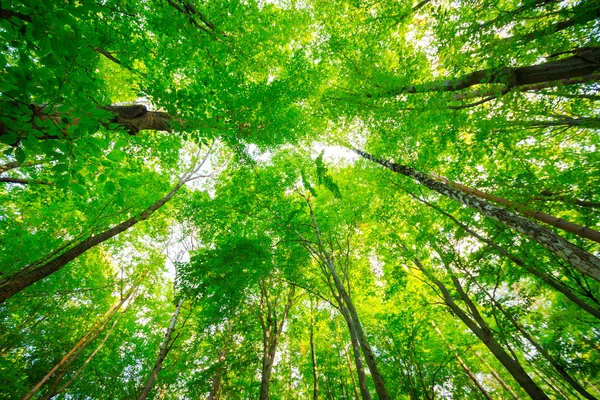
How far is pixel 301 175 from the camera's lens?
8344 millimetres

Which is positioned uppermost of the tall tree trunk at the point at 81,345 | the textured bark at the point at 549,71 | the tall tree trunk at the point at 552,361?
the tall tree trunk at the point at 81,345

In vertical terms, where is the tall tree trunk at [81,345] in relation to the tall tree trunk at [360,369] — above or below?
above

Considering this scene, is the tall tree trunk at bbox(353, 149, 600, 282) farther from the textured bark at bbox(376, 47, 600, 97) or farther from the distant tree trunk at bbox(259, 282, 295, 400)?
the distant tree trunk at bbox(259, 282, 295, 400)

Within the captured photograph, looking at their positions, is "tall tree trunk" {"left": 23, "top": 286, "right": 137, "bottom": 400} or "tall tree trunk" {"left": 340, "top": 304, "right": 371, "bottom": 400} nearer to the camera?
"tall tree trunk" {"left": 340, "top": 304, "right": 371, "bottom": 400}

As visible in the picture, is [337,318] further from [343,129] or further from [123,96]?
[123,96]

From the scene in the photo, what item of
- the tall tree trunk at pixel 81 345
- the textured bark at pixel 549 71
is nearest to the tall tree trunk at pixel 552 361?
the textured bark at pixel 549 71

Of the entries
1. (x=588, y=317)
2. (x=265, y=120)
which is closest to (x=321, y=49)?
(x=265, y=120)

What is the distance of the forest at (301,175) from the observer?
9.64 ft

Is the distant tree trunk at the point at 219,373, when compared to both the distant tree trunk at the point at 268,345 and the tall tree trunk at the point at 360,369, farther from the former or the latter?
the tall tree trunk at the point at 360,369

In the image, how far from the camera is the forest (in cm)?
294

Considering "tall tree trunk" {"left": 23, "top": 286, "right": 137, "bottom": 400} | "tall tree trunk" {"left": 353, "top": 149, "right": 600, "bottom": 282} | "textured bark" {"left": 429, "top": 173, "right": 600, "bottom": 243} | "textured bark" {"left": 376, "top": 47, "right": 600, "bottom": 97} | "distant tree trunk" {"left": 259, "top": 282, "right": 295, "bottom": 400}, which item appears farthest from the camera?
"tall tree trunk" {"left": 23, "top": 286, "right": 137, "bottom": 400}

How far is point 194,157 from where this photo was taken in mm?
12023

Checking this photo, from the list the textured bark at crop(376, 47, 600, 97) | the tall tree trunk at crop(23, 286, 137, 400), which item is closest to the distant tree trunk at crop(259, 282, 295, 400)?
the tall tree trunk at crop(23, 286, 137, 400)

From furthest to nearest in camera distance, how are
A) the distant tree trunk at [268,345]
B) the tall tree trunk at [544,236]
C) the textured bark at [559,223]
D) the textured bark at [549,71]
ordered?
the distant tree trunk at [268,345], the textured bark at [559,223], the textured bark at [549,71], the tall tree trunk at [544,236]
